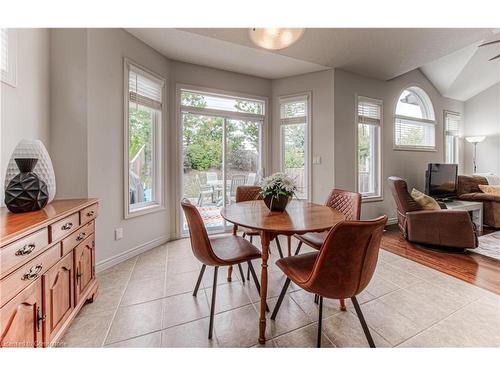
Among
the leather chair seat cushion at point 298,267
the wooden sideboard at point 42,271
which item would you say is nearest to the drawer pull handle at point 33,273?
the wooden sideboard at point 42,271

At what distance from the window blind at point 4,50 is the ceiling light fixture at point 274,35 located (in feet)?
5.69

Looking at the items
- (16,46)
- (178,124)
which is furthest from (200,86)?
(16,46)

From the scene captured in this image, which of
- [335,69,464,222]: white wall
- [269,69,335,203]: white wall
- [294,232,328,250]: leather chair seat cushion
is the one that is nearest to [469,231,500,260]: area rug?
[335,69,464,222]: white wall

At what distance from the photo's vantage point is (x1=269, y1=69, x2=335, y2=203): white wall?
141 inches

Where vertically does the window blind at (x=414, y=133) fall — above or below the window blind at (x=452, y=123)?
below

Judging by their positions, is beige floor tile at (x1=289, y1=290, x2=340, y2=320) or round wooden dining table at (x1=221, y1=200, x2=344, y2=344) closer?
round wooden dining table at (x1=221, y1=200, x2=344, y2=344)

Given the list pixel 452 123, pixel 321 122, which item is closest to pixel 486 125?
pixel 452 123

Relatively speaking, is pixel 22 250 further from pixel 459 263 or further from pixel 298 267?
pixel 459 263

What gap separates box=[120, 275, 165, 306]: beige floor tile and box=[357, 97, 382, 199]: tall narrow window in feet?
11.5

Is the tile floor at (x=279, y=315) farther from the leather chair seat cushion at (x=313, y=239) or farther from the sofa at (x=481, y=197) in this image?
the sofa at (x=481, y=197)

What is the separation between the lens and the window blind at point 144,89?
271 centimetres

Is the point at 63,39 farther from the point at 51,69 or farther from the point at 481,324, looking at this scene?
the point at 481,324

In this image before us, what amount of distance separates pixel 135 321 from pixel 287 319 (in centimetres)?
110

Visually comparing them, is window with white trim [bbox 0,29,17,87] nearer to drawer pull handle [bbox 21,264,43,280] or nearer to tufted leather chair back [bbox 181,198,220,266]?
drawer pull handle [bbox 21,264,43,280]
